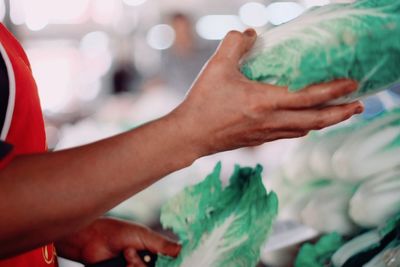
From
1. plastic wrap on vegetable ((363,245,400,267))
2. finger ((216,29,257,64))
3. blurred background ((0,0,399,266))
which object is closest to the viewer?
finger ((216,29,257,64))

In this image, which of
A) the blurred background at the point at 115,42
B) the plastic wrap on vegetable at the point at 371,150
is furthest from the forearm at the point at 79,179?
the blurred background at the point at 115,42

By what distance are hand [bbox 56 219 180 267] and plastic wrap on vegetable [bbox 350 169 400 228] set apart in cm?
38

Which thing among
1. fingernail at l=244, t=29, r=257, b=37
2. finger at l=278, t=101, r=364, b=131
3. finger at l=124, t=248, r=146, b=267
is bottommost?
finger at l=124, t=248, r=146, b=267

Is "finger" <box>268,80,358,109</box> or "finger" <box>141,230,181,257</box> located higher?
"finger" <box>268,80,358,109</box>

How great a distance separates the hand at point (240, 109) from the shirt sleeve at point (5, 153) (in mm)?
242

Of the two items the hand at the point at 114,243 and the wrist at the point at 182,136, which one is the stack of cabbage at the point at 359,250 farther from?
the wrist at the point at 182,136

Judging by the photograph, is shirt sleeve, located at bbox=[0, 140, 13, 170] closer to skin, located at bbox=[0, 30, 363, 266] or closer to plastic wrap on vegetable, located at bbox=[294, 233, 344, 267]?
skin, located at bbox=[0, 30, 363, 266]

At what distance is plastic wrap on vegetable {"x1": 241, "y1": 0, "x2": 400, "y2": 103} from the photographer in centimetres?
101

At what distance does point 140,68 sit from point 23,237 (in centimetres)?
601

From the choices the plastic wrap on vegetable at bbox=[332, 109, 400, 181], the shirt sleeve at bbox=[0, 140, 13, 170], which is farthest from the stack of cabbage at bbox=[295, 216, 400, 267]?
the shirt sleeve at bbox=[0, 140, 13, 170]

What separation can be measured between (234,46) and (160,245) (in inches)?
17.4

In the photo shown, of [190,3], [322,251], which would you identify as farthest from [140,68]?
[322,251]

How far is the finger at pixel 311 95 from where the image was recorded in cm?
94

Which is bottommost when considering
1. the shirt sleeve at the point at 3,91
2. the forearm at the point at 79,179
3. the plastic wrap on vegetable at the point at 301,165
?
the plastic wrap on vegetable at the point at 301,165
